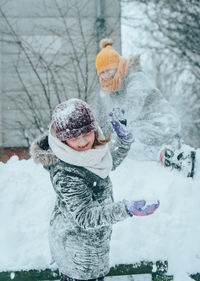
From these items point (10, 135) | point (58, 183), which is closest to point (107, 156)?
point (58, 183)

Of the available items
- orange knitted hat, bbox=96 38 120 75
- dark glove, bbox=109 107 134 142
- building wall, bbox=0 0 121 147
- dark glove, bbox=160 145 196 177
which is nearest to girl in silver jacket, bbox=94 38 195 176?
orange knitted hat, bbox=96 38 120 75

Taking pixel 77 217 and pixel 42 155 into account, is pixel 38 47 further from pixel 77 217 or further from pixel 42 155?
pixel 77 217

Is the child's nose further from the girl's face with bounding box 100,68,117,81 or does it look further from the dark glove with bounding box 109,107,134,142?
the girl's face with bounding box 100,68,117,81

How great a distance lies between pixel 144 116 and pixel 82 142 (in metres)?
2.06

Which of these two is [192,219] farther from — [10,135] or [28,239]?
[10,135]

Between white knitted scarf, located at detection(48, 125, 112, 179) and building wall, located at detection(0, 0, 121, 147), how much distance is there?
14.6 ft

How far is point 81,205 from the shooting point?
1764 millimetres

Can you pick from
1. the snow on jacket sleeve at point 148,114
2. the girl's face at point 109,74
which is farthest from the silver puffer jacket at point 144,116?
the girl's face at point 109,74

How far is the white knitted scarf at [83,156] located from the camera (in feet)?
5.93

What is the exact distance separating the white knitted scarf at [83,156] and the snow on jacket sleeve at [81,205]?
0.06 meters

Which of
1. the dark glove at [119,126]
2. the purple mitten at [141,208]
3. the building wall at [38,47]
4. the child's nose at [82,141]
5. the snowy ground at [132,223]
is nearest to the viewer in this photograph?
the purple mitten at [141,208]

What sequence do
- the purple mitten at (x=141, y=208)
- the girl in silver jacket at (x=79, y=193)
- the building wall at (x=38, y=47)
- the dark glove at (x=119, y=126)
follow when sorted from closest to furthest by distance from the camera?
the purple mitten at (x=141, y=208), the girl in silver jacket at (x=79, y=193), the dark glove at (x=119, y=126), the building wall at (x=38, y=47)

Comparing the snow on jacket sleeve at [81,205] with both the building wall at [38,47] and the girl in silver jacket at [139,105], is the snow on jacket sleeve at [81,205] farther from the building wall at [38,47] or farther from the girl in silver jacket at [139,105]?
the building wall at [38,47]

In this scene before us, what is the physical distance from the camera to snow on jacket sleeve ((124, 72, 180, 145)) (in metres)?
3.73
